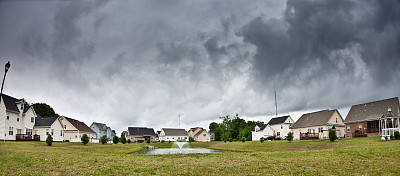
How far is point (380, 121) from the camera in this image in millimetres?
45594

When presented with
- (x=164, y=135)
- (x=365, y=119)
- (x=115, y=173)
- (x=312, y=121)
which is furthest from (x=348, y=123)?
(x=164, y=135)

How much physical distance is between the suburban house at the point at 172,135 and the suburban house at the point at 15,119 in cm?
7136

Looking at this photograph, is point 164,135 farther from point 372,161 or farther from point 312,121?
point 372,161

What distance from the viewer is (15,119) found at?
52.1m

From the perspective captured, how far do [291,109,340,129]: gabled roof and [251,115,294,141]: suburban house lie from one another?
10783 millimetres

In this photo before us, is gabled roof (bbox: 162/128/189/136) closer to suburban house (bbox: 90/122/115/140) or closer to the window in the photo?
suburban house (bbox: 90/122/115/140)

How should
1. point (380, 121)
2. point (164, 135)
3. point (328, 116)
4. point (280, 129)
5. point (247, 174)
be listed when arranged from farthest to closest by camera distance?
1. point (164, 135)
2. point (280, 129)
3. point (328, 116)
4. point (380, 121)
5. point (247, 174)

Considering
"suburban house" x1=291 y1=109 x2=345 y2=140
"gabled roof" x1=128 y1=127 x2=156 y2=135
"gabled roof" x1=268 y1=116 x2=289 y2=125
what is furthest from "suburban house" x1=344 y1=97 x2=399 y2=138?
"gabled roof" x1=128 y1=127 x2=156 y2=135

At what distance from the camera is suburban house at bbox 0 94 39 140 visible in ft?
159

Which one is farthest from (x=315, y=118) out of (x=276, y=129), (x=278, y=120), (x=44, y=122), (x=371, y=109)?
(x=44, y=122)

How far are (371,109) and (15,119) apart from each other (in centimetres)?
6455

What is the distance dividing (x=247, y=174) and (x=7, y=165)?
566 inches

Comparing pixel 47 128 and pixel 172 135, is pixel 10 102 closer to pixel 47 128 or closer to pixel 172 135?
pixel 47 128

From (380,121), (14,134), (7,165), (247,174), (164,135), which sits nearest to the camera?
(247,174)
